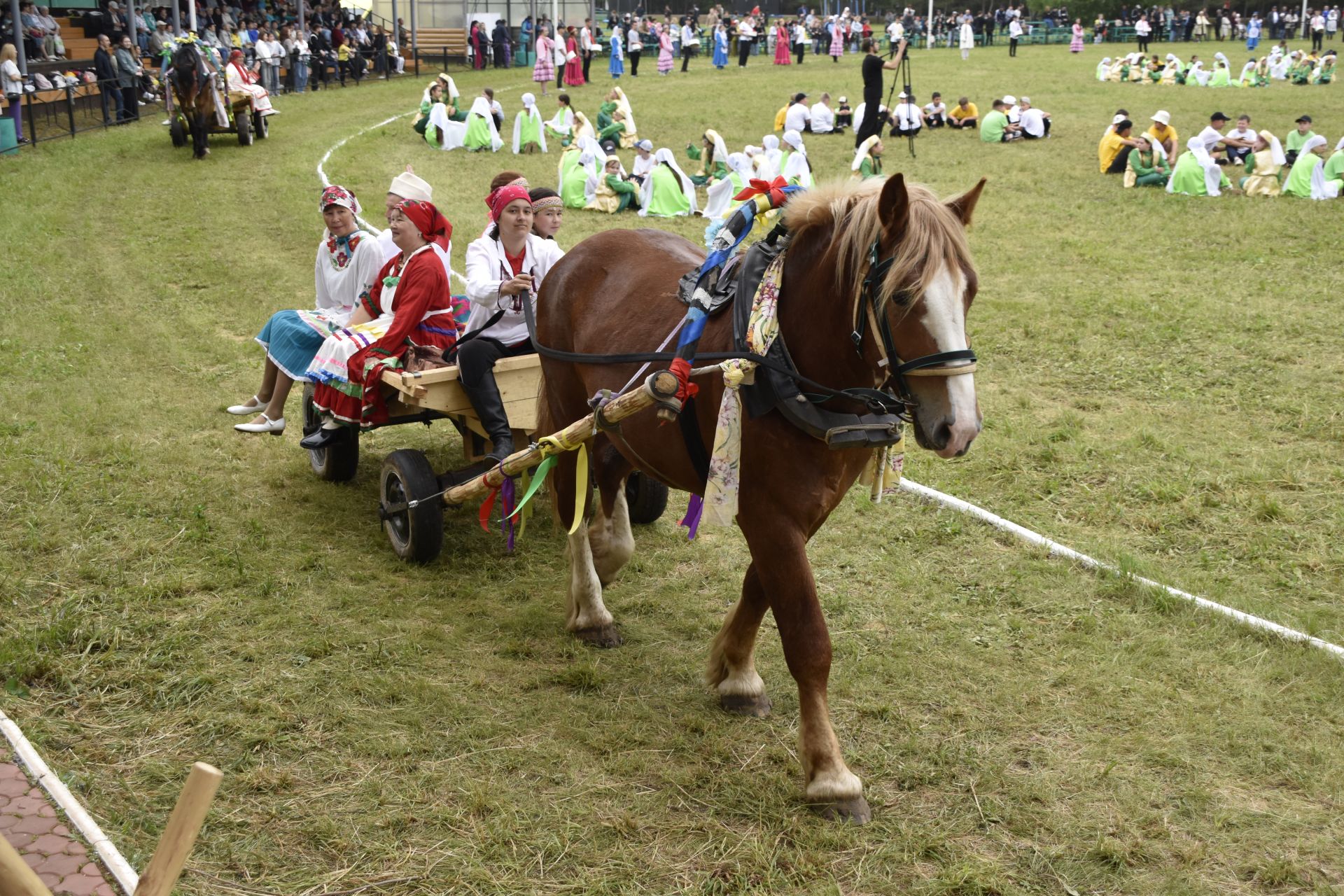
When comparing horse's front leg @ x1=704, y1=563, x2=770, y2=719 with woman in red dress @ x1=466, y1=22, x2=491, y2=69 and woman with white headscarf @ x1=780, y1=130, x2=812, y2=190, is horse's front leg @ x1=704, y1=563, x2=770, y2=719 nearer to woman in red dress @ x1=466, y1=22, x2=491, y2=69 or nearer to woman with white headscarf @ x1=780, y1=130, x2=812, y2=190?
woman with white headscarf @ x1=780, y1=130, x2=812, y2=190

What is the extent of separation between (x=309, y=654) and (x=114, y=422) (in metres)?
3.72

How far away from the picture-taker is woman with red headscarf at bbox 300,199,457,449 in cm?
605

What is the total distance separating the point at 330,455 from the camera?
6980 mm

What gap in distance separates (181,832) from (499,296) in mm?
3992

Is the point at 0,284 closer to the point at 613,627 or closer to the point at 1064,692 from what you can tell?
the point at 613,627

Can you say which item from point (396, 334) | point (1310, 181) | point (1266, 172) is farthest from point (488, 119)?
point (396, 334)

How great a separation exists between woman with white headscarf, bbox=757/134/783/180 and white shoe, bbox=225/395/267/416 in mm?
10863

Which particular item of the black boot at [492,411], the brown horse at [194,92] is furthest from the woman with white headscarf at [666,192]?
the black boot at [492,411]

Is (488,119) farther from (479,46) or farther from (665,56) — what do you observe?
(665,56)

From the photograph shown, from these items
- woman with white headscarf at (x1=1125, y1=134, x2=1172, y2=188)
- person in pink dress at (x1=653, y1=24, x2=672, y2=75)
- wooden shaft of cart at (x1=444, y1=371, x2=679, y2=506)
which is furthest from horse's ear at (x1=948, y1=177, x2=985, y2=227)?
person in pink dress at (x1=653, y1=24, x2=672, y2=75)

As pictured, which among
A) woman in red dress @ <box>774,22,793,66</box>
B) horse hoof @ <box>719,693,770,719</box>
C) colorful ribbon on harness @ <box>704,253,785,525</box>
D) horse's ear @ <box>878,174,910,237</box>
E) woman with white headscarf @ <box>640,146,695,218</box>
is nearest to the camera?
horse's ear @ <box>878,174,910,237</box>

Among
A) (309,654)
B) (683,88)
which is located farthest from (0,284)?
(683,88)

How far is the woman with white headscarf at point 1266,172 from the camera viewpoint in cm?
1759

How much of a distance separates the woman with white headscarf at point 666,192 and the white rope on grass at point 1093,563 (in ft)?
37.1
